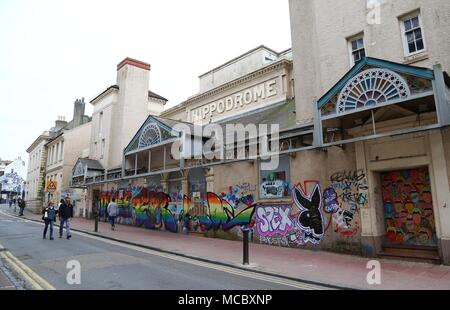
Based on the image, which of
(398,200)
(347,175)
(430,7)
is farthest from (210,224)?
(430,7)

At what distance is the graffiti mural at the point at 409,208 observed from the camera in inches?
352

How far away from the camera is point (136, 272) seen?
7.17 metres

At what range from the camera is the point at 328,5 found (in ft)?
38.6

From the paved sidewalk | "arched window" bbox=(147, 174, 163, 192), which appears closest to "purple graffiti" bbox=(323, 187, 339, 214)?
the paved sidewalk

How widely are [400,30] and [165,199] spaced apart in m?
13.9

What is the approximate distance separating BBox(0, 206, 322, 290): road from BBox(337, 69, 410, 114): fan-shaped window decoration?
5169 millimetres

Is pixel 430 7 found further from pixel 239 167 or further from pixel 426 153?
pixel 239 167

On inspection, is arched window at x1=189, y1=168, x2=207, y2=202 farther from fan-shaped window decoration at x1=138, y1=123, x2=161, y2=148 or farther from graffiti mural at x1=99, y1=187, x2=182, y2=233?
fan-shaped window decoration at x1=138, y1=123, x2=161, y2=148

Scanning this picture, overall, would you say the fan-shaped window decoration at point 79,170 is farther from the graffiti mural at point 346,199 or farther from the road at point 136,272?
the graffiti mural at point 346,199

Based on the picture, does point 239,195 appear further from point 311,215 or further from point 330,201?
point 330,201

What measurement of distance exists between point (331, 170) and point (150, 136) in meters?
9.27

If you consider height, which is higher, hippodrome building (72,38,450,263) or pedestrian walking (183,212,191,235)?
Answer: hippodrome building (72,38,450,263)

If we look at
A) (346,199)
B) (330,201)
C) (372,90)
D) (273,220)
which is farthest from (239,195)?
(372,90)

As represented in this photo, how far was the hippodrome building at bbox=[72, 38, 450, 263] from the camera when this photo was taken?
835 cm
